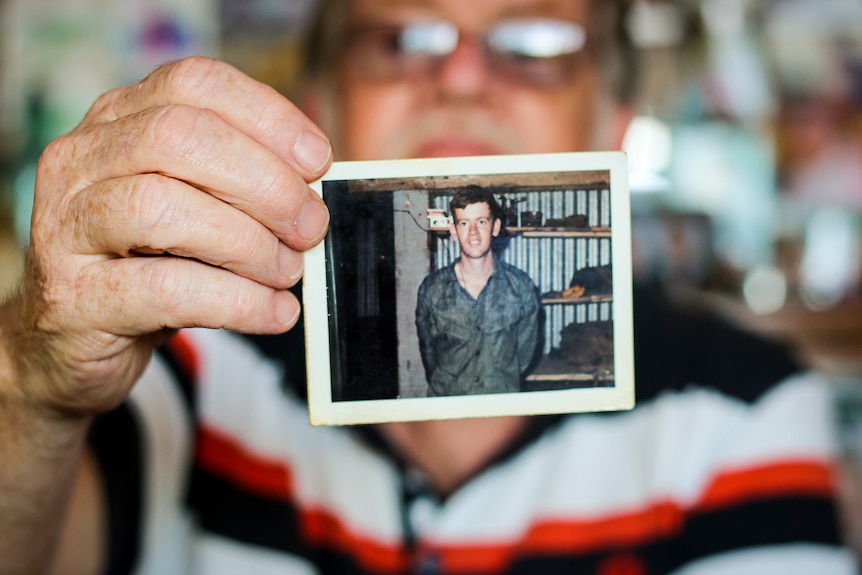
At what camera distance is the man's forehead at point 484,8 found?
1.48m

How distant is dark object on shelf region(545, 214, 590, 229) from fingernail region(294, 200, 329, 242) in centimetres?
26

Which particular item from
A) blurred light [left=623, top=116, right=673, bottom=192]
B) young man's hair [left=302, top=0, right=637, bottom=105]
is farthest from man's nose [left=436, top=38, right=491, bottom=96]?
blurred light [left=623, top=116, right=673, bottom=192]

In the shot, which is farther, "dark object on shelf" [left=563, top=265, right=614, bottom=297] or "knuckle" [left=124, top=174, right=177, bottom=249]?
"dark object on shelf" [left=563, top=265, right=614, bottom=297]

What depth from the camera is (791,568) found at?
1.33 meters

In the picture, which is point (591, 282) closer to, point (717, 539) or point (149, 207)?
point (149, 207)

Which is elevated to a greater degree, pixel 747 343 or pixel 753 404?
pixel 747 343

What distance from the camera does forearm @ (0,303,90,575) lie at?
88 cm

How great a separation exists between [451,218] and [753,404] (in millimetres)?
892

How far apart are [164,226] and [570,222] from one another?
0.45 m

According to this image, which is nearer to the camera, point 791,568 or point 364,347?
point 364,347

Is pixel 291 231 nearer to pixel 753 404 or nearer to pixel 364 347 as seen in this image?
pixel 364 347

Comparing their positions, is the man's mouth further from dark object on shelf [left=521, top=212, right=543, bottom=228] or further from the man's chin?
dark object on shelf [left=521, top=212, right=543, bottom=228]

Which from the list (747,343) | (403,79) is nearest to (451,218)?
(403,79)

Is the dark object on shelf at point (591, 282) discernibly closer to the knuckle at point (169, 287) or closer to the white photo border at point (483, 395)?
the white photo border at point (483, 395)
